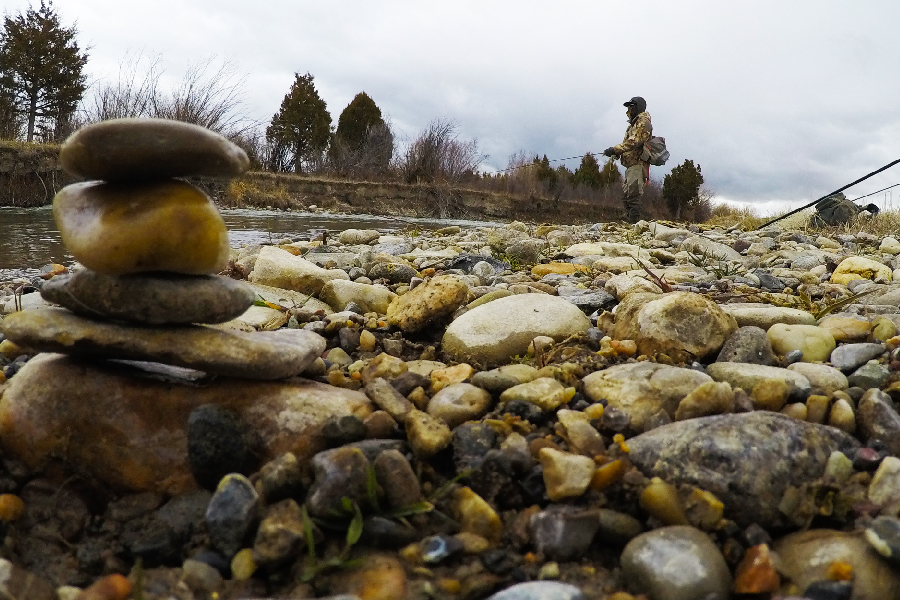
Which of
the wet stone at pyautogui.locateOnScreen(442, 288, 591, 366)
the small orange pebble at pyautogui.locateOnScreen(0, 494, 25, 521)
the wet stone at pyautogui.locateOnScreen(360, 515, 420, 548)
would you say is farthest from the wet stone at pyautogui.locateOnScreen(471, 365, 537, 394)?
the small orange pebble at pyautogui.locateOnScreen(0, 494, 25, 521)

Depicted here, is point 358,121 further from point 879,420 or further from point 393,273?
point 879,420

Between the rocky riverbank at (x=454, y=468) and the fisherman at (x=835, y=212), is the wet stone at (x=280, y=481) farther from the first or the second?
the fisherman at (x=835, y=212)


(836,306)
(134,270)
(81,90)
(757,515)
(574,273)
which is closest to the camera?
(757,515)

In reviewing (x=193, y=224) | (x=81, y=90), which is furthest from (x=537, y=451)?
(x=81, y=90)

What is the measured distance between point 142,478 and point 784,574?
1523mm

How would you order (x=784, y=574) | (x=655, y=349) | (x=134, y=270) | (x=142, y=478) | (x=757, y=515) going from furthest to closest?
(x=655, y=349), (x=134, y=270), (x=142, y=478), (x=757, y=515), (x=784, y=574)

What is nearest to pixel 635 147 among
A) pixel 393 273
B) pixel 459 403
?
pixel 393 273

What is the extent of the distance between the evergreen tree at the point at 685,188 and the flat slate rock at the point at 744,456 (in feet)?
132

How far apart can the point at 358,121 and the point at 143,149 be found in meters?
34.2

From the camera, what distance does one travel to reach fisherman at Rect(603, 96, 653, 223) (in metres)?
12.4

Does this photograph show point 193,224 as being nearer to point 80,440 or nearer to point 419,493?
point 80,440

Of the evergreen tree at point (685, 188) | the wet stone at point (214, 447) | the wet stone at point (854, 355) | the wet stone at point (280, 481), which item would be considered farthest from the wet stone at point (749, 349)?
the evergreen tree at point (685, 188)

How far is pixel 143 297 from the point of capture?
1655 mm

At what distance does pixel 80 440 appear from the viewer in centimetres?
159
